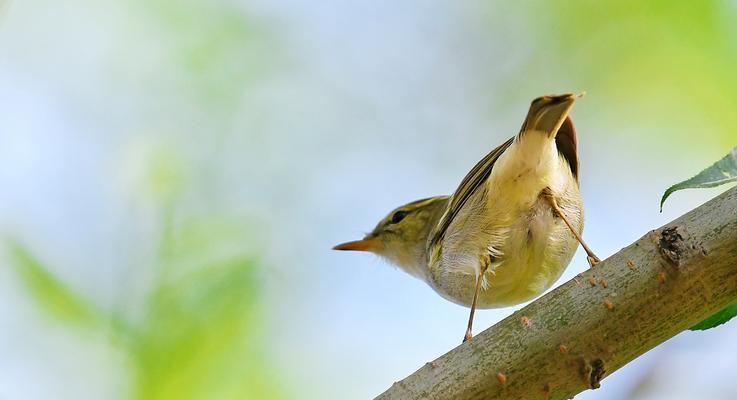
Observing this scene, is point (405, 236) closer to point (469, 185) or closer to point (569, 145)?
point (469, 185)

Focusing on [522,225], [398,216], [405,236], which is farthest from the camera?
[398,216]

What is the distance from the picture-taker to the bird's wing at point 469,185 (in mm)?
3740

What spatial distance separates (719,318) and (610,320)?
28 cm

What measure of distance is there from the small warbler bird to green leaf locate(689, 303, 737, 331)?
4.65 feet

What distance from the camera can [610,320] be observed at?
5.98ft

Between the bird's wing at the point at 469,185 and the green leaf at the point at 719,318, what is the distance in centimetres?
181

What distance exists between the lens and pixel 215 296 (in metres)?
3.71

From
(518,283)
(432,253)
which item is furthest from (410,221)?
(518,283)

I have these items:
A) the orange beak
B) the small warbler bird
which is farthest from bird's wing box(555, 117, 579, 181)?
the orange beak

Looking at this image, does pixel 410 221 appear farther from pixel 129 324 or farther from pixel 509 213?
pixel 129 324

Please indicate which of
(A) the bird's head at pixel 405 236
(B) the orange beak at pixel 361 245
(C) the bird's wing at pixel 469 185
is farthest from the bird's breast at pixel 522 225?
(B) the orange beak at pixel 361 245

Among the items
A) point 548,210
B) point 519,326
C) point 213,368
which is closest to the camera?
point 519,326

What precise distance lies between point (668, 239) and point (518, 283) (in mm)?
1867

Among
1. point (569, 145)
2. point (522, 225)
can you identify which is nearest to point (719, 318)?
point (522, 225)
